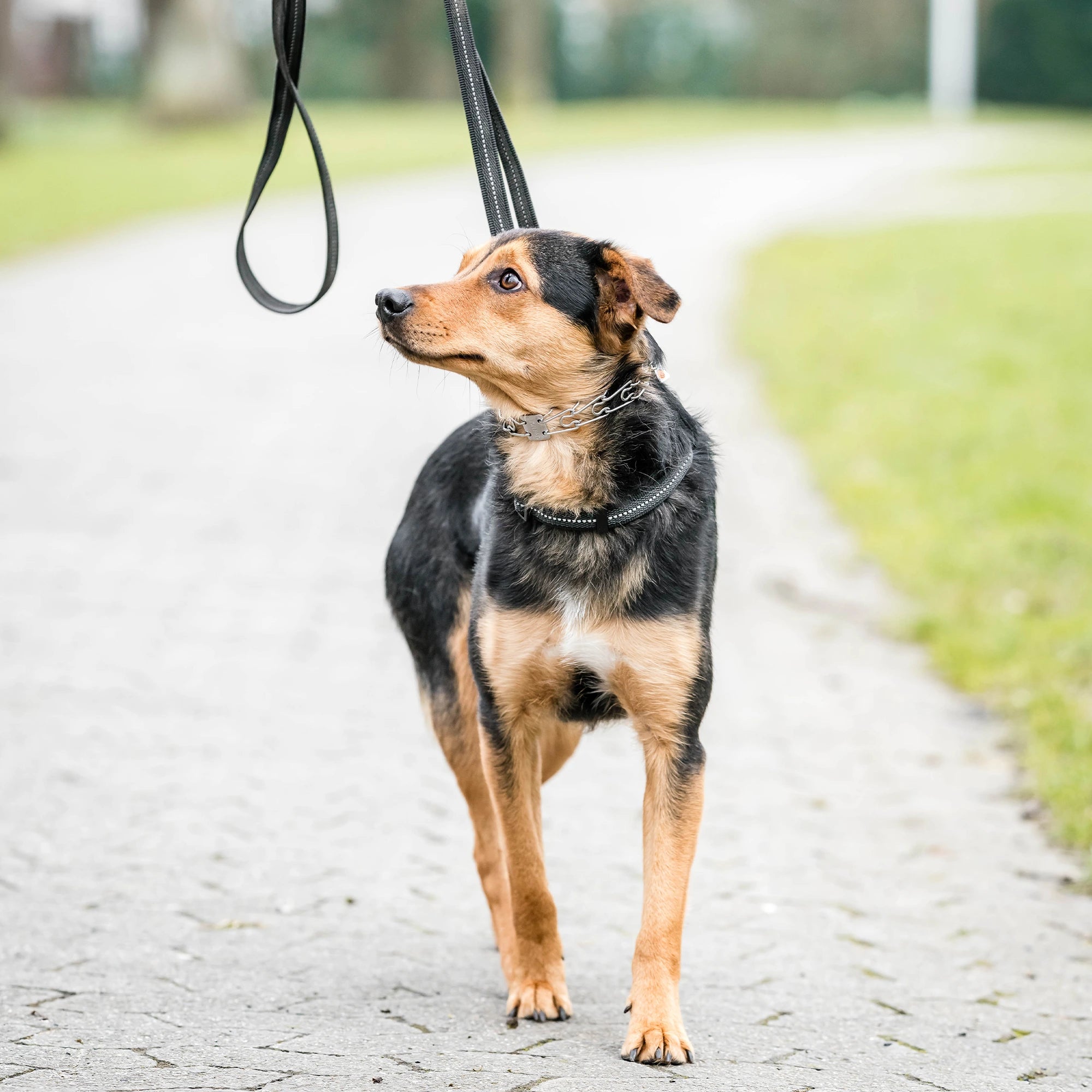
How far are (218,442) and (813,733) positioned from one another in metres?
7.27

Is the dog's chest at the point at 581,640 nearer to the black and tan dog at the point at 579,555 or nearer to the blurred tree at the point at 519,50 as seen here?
the black and tan dog at the point at 579,555

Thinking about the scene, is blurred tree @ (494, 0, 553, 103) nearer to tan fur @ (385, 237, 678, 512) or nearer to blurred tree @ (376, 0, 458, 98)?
blurred tree @ (376, 0, 458, 98)

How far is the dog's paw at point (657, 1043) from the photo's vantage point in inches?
153

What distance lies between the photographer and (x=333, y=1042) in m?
3.94

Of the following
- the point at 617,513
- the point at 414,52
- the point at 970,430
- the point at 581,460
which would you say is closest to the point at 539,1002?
the point at 617,513

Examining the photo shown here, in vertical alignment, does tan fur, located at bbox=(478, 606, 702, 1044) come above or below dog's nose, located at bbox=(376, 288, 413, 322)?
below

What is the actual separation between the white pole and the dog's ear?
52485 millimetres

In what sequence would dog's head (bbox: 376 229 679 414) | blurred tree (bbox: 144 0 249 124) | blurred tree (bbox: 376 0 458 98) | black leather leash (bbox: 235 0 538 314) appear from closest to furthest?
dog's head (bbox: 376 229 679 414), black leather leash (bbox: 235 0 538 314), blurred tree (bbox: 144 0 249 124), blurred tree (bbox: 376 0 458 98)

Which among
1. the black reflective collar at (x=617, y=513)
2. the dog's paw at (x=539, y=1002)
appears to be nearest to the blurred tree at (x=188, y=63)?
the black reflective collar at (x=617, y=513)

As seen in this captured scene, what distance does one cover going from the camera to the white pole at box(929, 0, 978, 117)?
Result: 5316 cm

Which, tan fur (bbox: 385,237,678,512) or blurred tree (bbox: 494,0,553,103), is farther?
blurred tree (bbox: 494,0,553,103)

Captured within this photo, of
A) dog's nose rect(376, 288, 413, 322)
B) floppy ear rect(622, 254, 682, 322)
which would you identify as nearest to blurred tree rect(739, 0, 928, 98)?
floppy ear rect(622, 254, 682, 322)

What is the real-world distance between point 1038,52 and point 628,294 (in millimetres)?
57524

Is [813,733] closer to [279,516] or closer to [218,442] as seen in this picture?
[279,516]
